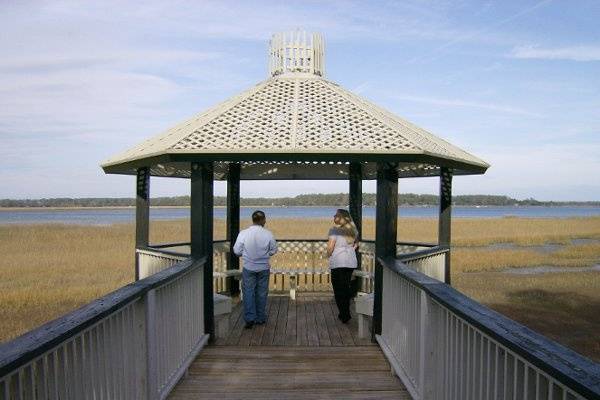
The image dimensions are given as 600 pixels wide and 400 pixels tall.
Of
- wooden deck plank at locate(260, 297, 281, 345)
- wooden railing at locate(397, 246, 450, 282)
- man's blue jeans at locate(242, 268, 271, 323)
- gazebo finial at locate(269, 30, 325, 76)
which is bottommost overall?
wooden deck plank at locate(260, 297, 281, 345)

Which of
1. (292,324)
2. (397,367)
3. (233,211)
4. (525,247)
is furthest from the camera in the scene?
(525,247)

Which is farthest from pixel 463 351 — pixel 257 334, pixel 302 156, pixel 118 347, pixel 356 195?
pixel 356 195

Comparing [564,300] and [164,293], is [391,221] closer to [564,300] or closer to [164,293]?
[164,293]

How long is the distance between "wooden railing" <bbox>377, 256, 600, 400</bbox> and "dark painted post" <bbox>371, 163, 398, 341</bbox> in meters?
0.17

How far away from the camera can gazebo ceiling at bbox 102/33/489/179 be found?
Result: 6238 mm

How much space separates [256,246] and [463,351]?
4224 millimetres

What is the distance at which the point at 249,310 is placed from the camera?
309 inches

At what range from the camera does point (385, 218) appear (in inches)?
274

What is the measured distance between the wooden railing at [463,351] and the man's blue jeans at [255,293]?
177cm

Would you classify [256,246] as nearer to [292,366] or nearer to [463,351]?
[292,366]

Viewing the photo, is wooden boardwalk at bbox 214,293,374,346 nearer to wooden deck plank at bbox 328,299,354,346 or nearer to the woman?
wooden deck plank at bbox 328,299,354,346

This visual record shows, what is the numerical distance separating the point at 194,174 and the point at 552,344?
510cm

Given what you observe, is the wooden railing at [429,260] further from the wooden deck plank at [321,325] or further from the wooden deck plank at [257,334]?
the wooden deck plank at [257,334]

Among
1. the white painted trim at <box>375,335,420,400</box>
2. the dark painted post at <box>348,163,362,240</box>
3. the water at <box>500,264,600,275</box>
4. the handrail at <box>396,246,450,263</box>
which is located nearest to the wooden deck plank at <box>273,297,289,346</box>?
the white painted trim at <box>375,335,420,400</box>
